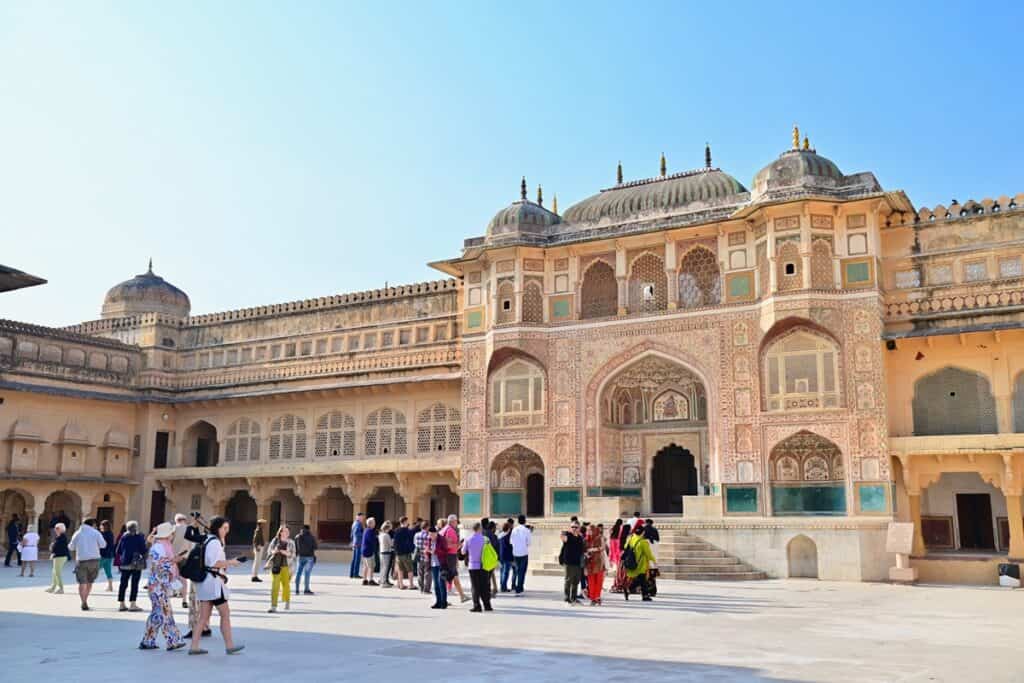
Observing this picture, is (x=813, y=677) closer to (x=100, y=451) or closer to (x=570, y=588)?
(x=570, y=588)

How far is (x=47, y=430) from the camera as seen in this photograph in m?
27.6

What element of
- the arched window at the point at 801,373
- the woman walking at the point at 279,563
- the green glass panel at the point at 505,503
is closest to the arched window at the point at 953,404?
the arched window at the point at 801,373

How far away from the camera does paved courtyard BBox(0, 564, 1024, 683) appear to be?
25.0 feet

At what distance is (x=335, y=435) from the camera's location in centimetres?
2777

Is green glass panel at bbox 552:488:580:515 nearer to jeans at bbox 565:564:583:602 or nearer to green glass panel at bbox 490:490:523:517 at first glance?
green glass panel at bbox 490:490:523:517

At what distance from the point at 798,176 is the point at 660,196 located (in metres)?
3.64

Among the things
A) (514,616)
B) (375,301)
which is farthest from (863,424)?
(375,301)

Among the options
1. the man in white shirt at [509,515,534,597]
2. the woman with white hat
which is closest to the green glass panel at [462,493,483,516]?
the man in white shirt at [509,515,534,597]

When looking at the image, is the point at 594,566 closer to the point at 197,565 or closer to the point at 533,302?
the point at 197,565

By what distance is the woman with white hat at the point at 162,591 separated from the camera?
8.98 meters

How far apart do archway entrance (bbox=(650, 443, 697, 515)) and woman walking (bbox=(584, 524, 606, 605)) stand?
943 centimetres

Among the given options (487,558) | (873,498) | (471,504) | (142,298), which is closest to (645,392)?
(471,504)

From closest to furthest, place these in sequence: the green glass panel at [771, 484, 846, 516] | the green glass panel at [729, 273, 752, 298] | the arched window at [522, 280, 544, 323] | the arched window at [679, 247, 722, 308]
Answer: the green glass panel at [771, 484, 846, 516]
the green glass panel at [729, 273, 752, 298]
the arched window at [679, 247, 722, 308]
the arched window at [522, 280, 544, 323]

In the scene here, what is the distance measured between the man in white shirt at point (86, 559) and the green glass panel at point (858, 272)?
579 inches
